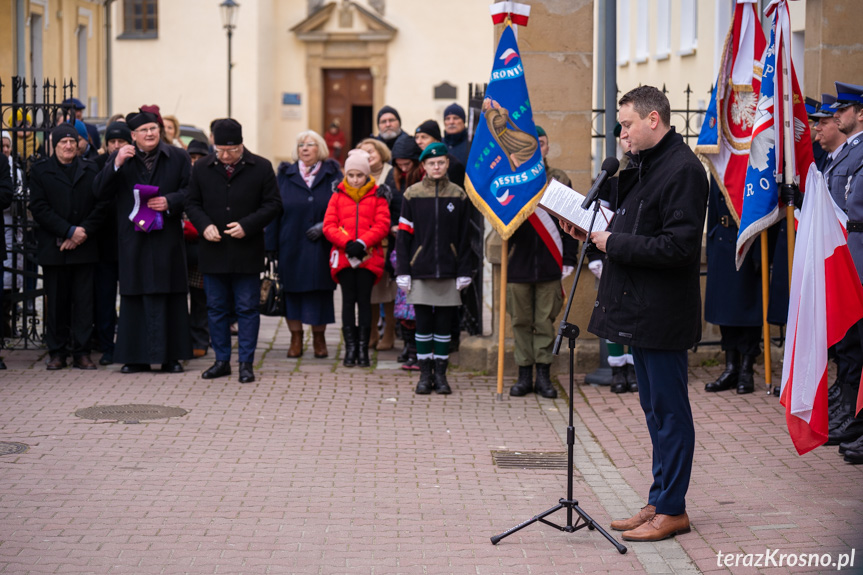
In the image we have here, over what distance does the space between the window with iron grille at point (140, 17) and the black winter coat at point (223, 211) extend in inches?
1063

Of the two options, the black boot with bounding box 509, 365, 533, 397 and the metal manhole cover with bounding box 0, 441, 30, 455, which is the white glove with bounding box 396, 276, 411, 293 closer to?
the black boot with bounding box 509, 365, 533, 397

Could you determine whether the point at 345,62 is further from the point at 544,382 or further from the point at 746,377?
the point at 746,377

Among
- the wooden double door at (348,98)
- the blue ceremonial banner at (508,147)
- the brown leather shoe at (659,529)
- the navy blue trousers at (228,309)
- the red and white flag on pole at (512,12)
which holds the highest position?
the wooden double door at (348,98)

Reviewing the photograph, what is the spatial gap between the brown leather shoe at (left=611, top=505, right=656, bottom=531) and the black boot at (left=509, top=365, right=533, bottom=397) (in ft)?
11.5

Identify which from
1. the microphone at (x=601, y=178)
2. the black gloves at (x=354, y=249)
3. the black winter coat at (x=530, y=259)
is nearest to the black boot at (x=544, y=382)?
the black winter coat at (x=530, y=259)

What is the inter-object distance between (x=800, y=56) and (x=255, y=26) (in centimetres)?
2149

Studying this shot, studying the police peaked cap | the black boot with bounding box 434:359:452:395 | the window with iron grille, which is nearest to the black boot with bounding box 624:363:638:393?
the black boot with bounding box 434:359:452:395

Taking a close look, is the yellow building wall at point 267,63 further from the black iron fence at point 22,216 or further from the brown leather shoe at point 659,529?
the brown leather shoe at point 659,529

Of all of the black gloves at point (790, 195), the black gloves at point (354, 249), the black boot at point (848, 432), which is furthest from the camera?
the black gloves at point (354, 249)

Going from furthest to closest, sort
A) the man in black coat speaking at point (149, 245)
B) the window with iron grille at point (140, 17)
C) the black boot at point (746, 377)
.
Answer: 1. the window with iron grille at point (140, 17)
2. the man in black coat speaking at point (149, 245)
3. the black boot at point (746, 377)

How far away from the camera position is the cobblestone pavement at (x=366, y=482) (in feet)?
18.5

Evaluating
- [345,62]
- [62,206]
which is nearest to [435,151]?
[62,206]

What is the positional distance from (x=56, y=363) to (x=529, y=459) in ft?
15.6

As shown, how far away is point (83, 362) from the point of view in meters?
10.5
